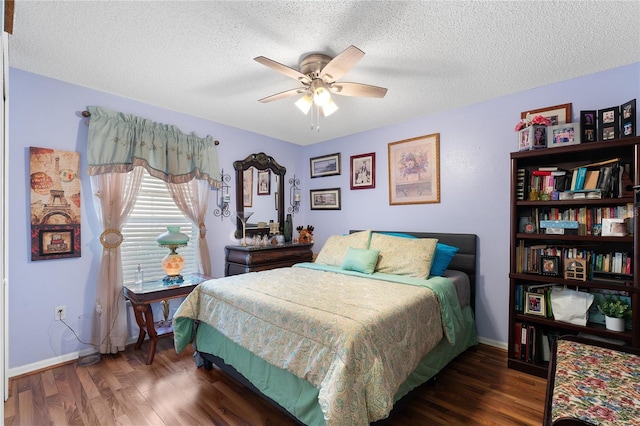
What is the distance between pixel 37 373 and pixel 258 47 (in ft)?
10.4

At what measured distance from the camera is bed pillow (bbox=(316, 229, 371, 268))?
3.28m

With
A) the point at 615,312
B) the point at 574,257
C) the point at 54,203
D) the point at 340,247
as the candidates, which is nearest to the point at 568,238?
the point at 574,257

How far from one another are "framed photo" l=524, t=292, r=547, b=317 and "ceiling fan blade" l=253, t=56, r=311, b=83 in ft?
8.29

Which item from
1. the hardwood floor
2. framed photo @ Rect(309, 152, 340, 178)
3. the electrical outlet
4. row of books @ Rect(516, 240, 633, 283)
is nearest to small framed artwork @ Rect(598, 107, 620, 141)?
row of books @ Rect(516, 240, 633, 283)

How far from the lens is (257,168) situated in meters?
4.30

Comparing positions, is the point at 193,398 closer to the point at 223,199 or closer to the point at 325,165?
the point at 223,199

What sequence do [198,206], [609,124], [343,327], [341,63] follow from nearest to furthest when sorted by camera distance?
[343,327] → [341,63] → [609,124] → [198,206]

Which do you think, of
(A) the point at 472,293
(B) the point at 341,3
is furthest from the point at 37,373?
(A) the point at 472,293

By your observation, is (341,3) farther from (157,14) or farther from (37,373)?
(37,373)

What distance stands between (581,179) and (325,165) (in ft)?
9.82

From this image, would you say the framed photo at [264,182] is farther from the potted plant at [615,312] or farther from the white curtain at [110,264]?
the potted plant at [615,312]

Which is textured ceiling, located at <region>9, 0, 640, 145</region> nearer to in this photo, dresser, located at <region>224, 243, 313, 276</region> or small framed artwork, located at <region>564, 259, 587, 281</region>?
small framed artwork, located at <region>564, 259, 587, 281</region>

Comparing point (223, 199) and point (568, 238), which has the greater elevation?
point (223, 199)

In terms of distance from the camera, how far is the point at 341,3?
5.75 feet
